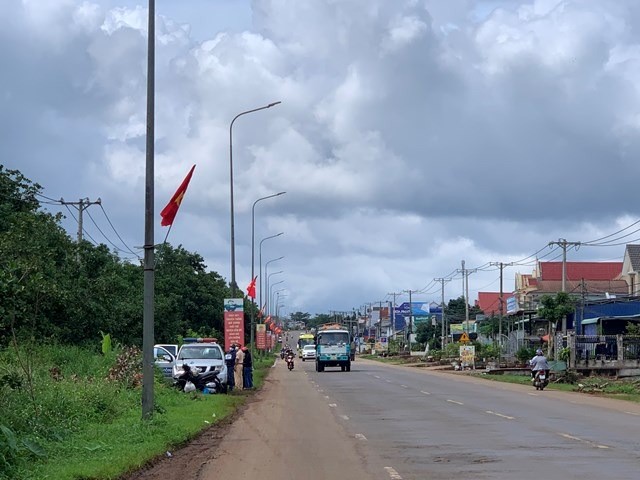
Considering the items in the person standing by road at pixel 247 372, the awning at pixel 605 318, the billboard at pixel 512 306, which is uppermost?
the billboard at pixel 512 306

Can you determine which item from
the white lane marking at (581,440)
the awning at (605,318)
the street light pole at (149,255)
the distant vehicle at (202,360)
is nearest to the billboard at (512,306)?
the awning at (605,318)

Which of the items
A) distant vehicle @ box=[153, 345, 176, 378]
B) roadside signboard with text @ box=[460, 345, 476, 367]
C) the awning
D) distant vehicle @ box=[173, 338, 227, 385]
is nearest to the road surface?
distant vehicle @ box=[173, 338, 227, 385]

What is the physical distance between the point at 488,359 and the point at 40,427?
62314 mm

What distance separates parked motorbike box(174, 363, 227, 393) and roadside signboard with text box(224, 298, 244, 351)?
6.72 meters

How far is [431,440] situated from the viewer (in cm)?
1752

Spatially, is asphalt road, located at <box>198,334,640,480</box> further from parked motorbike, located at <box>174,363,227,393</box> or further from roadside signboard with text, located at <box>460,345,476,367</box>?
roadside signboard with text, located at <box>460,345,476,367</box>

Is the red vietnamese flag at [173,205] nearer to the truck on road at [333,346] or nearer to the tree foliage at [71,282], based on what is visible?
the tree foliage at [71,282]

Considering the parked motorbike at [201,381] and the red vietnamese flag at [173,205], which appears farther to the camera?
the parked motorbike at [201,381]

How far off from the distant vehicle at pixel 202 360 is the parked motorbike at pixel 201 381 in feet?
1.30

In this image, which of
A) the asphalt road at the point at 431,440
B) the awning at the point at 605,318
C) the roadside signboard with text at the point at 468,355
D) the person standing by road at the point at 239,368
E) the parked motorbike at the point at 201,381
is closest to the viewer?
the asphalt road at the point at 431,440

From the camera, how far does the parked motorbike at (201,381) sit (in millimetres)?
29812

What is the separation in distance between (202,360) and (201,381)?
2635mm

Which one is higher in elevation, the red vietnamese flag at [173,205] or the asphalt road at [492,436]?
the red vietnamese flag at [173,205]

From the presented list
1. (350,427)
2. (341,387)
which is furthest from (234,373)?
(350,427)
